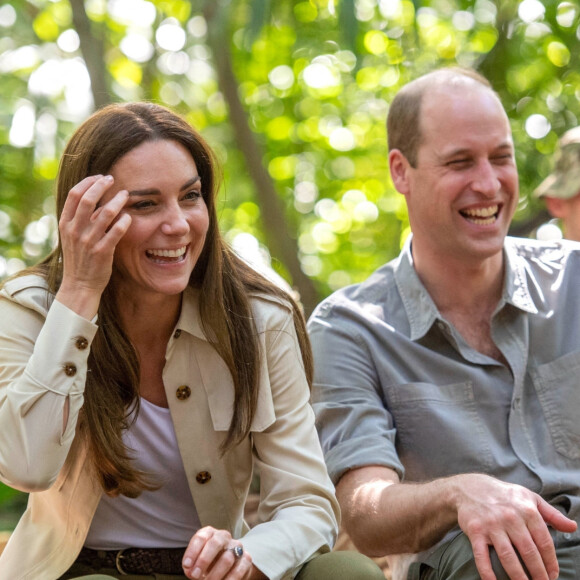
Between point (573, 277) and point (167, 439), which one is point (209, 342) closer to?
point (167, 439)

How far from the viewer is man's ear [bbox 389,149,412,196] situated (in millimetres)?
3342

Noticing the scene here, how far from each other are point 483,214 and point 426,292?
30 centimetres

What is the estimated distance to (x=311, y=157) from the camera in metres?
10.2

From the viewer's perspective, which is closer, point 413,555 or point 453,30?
point 413,555

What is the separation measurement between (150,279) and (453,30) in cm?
530

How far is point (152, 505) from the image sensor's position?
2656mm

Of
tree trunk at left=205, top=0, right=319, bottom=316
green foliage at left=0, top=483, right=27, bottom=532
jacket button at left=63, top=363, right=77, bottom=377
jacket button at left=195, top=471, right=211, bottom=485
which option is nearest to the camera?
jacket button at left=63, top=363, right=77, bottom=377

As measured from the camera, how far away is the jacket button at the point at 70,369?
7.93ft

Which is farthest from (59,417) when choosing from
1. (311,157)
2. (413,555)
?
(311,157)

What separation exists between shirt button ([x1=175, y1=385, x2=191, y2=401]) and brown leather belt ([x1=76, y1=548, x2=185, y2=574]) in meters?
0.38

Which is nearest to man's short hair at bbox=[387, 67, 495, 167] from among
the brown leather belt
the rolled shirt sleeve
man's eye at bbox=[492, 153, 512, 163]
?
man's eye at bbox=[492, 153, 512, 163]

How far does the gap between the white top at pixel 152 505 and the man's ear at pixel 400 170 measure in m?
1.16

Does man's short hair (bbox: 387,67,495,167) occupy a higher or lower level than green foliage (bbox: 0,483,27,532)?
higher

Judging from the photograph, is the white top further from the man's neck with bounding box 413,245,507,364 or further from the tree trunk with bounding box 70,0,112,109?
the tree trunk with bounding box 70,0,112,109
